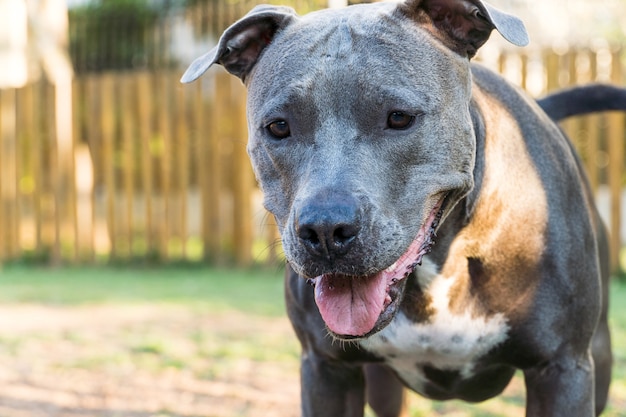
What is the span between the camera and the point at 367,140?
9.55 ft

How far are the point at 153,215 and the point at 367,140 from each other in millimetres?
8795

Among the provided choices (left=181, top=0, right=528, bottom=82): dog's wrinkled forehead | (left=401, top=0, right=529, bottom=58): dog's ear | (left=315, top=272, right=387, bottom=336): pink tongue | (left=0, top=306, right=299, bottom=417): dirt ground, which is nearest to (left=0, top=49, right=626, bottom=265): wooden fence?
(left=0, top=306, right=299, bottom=417): dirt ground

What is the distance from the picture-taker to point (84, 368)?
604cm

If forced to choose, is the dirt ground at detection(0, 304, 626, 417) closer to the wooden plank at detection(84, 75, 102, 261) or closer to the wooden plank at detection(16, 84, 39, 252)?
the wooden plank at detection(84, 75, 102, 261)

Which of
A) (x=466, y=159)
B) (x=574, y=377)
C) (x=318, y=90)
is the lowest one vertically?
(x=574, y=377)

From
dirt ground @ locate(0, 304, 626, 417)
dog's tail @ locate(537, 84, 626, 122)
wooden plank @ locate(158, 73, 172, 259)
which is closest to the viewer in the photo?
dog's tail @ locate(537, 84, 626, 122)

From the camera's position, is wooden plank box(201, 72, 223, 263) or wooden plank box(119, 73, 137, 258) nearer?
wooden plank box(201, 72, 223, 263)

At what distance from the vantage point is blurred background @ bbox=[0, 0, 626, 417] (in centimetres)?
610

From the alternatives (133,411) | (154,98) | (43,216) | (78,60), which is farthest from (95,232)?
(133,411)

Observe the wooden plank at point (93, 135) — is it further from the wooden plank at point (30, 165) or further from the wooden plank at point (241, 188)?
the wooden plank at point (241, 188)

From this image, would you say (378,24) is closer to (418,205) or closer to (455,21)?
(455,21)

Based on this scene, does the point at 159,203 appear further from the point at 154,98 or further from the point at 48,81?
the point at 48,81

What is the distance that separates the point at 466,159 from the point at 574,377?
2.80 ft

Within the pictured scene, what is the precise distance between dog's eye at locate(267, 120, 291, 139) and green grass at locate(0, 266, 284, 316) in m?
4.91
